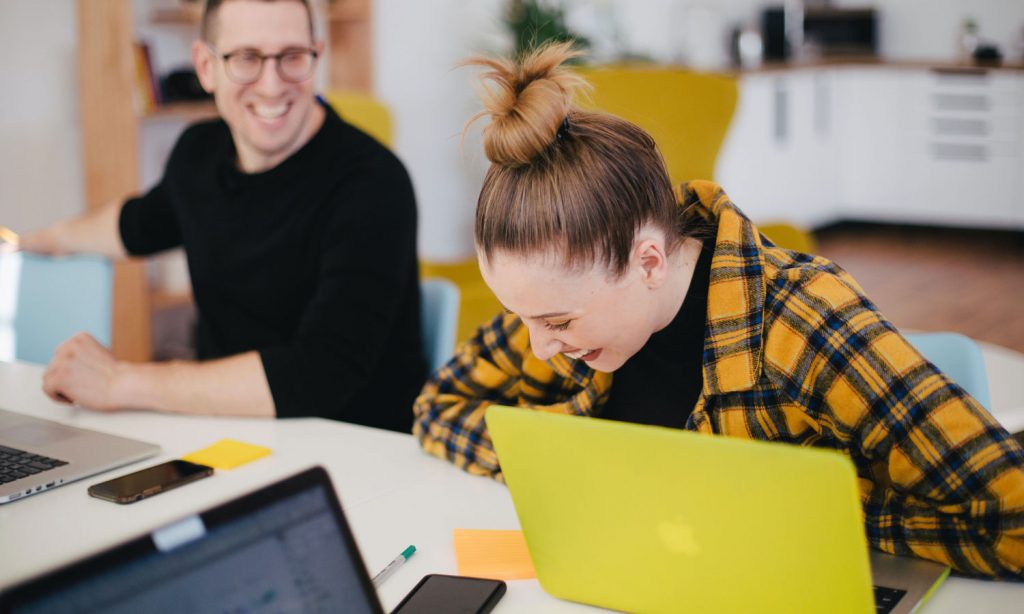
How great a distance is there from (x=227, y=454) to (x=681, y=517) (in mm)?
780

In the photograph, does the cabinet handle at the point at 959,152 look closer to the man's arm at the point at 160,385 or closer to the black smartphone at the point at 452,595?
the man's arm at the point at 160,385

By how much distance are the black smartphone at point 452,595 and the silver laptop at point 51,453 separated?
1.85 feet

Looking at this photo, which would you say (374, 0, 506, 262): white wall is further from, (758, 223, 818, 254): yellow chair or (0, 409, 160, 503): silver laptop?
(0, 409, 160, 503): silver laptop

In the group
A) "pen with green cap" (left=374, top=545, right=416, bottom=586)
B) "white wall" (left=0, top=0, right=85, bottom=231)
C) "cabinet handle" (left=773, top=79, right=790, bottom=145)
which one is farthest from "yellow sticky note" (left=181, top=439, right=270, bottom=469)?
"cabinet handle" (left=773, top=79, right=790, bottom=145)

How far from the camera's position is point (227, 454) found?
1516 millimetres

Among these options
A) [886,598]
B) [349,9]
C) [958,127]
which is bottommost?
[958,127]

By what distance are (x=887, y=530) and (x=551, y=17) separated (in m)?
3.90

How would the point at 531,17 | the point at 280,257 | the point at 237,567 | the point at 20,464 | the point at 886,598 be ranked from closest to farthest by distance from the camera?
the point at 237,567, the point at 886,598, the point at 20,464, the point at 280,257, the point at 531,17

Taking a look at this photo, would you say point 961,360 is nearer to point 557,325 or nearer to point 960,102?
point 557,325

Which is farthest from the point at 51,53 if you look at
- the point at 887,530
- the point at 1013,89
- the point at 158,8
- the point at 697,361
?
the point at 1013,89

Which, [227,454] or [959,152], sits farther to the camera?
[959,152]

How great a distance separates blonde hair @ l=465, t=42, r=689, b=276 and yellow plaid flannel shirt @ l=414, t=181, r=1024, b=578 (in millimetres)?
122

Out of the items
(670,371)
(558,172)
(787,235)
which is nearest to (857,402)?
(670,371)

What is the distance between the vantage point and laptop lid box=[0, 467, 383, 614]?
2.33 feet
